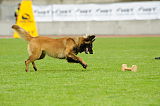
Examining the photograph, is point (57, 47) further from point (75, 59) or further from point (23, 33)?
point (23, 33)

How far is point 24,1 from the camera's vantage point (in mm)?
31266

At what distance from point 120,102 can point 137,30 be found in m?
27.2

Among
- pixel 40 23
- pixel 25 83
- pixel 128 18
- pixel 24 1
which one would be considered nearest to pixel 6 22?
pixel 40 23

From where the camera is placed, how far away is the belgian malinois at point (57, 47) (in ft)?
44.2

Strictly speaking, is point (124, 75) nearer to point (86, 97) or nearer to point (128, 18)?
point (86, 97)

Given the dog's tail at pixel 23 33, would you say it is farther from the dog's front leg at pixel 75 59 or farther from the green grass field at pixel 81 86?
the dog's front leg at pixel 75 59

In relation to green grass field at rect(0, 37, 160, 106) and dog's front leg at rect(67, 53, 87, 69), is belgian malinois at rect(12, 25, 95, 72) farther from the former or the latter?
green grass field at rect(0, 37, 160, 106)

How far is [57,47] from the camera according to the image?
13.6 meters

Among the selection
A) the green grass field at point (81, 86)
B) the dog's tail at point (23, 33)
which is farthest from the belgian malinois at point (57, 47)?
the green grass field at point (81, 86)

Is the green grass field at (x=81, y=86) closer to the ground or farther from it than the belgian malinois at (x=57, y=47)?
closer to the ground

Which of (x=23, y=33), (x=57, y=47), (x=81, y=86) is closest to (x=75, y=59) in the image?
(x=57, y=47)

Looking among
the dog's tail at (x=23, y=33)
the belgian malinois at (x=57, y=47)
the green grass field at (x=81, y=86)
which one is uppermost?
the dog's tail at (x=23, y=33)

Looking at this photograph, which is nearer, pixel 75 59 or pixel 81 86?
pixel 81 86

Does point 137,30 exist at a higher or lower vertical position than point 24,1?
lower
